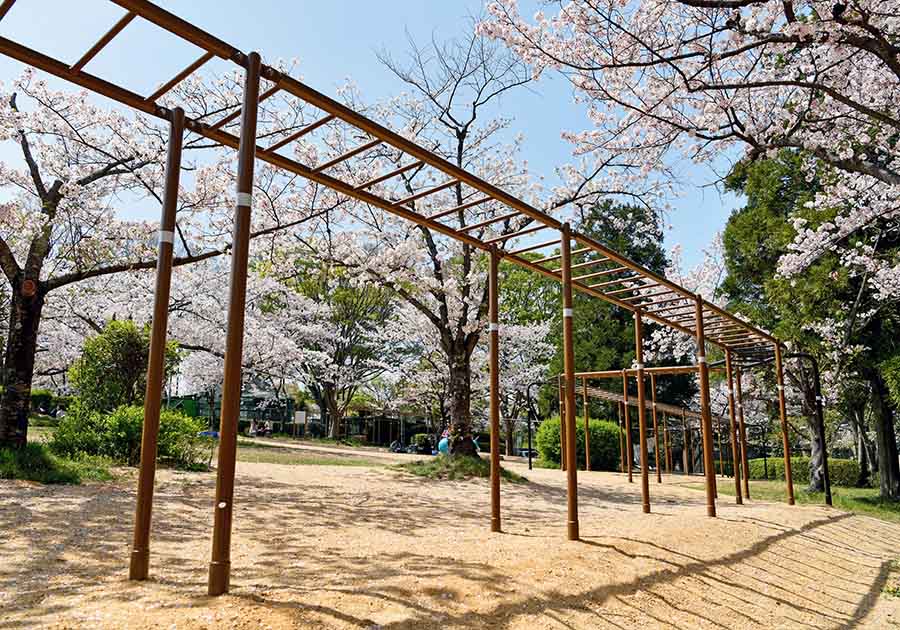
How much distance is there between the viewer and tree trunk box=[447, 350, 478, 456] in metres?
12.6

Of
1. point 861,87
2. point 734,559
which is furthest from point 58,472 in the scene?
point 861,87

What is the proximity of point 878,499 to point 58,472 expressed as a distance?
16324mm

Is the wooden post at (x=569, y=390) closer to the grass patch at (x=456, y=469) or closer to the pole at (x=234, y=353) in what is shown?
the pole at (x=234, y=353)

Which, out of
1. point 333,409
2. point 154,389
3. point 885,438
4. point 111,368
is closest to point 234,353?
point 154,389

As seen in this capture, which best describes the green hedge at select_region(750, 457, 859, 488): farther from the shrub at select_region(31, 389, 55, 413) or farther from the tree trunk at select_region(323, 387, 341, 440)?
the shrub at select_region(31, 389, 55, 413)

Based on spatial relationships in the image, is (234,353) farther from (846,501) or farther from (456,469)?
(846,501)

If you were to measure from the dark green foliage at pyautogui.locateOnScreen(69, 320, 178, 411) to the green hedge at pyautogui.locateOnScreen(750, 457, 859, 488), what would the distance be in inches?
675

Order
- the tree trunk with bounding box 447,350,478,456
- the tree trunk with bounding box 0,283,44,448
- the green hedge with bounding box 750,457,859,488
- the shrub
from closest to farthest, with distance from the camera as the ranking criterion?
the tree trunk with bounding box 0,283,44,448 → the tree trunk with bounding box 447,350,478,456 → the green hedge with bounding box 750,457,859,488 → the shrub

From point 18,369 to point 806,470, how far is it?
22238 millimetres

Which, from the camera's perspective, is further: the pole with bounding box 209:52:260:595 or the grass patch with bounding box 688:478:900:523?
the grass patch with bounding box 688:478:900:523

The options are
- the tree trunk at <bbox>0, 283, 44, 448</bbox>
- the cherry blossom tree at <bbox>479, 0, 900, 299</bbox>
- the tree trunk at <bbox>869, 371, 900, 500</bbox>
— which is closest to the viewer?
the cherry blossom tree at <bbox>479, 0, 900, 299</bbox>

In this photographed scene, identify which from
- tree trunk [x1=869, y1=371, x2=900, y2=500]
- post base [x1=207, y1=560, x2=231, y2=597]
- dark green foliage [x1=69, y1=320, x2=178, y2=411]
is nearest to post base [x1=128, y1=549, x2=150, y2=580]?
post base [x1=207, y1=560, x2=231, y2=597]

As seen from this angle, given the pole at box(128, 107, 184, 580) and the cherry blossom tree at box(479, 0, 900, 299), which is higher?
the cherry blossom tree at box(479, 0, 900, 299)

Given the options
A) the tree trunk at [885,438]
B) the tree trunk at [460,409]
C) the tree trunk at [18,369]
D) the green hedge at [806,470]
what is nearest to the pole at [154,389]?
the tree trunk at [18,369]
